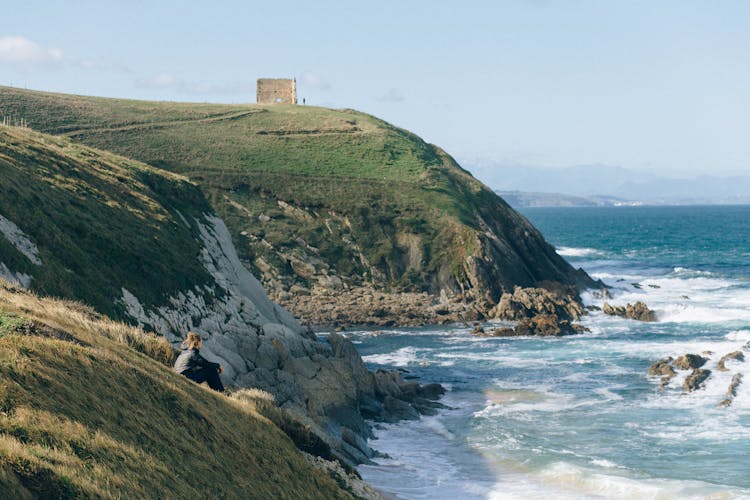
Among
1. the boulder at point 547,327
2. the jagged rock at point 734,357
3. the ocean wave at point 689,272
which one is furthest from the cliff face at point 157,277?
the ocean wave at point 689,272

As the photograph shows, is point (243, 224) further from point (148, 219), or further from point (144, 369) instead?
point (144, 369)

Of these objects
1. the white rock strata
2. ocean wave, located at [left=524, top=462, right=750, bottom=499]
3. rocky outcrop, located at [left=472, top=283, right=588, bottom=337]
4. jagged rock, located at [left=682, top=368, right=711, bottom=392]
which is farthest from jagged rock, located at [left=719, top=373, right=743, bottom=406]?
the white rock strata

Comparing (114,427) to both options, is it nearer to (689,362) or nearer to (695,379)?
(695,379)

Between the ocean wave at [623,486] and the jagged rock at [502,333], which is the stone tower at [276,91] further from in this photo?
the ocean wave at [623,486]

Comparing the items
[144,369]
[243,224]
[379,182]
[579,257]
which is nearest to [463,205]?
[379,182]

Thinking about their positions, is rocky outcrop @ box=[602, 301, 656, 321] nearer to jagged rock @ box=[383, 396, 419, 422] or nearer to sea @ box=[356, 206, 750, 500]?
sea @ box=[356, 206, 750, 500]

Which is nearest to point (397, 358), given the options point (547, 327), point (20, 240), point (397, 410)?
point (547, 327)

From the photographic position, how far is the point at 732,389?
1563 inches

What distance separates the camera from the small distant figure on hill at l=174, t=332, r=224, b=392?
63.5 feet

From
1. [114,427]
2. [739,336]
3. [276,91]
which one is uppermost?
[276,91]

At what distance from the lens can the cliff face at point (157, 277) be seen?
2856 cm

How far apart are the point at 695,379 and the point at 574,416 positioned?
29.3 ft

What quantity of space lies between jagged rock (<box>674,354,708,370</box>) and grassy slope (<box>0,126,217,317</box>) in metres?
27.1

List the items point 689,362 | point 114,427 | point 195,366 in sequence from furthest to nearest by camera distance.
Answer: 1. point 689,362
2. point 195,366
3. point 114,427
